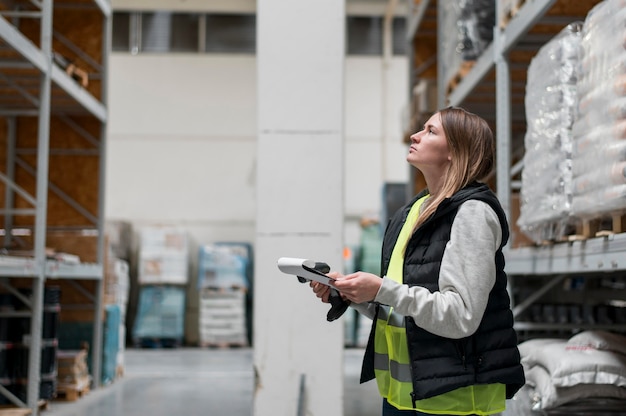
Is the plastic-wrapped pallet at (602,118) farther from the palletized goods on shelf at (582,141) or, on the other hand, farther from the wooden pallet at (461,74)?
the wooden pallet at (461,74)

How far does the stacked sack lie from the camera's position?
426 cm

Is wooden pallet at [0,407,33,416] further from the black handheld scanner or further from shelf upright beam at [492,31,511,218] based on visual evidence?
the black handheld scanner

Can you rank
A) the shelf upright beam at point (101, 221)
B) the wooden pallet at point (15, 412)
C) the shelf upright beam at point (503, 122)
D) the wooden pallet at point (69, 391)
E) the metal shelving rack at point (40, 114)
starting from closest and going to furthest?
1. the shelf upright beam at point (503, 122)
2. the wooden pallet at point (15, 412)
3. the metal shelving rack at point (40, 114)
4. the wooden pallet at point (69, 391)
5. the shelf upright beam at point (101, 221)

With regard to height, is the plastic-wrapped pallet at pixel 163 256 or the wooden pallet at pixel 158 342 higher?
the plastic-wrapped pallet at pixel 163 256

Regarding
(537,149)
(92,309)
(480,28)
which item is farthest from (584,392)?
(92,309)

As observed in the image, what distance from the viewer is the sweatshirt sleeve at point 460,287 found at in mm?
2186

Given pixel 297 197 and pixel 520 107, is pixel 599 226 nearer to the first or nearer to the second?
pixel 297 197

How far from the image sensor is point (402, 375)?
2352mm

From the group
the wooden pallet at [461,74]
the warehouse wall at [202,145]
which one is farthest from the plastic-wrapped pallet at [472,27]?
the warehouse wall at [202,145]

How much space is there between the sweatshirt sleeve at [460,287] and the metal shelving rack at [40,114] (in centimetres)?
525

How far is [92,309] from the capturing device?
10398mm

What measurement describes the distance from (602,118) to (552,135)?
0.87 meters

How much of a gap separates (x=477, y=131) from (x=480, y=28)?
5.31 metres

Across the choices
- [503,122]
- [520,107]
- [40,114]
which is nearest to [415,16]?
[520,107]
